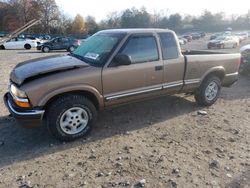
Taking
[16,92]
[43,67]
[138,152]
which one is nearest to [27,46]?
[43,67]

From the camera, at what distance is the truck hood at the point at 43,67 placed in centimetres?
421

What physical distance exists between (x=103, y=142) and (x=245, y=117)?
3.24m

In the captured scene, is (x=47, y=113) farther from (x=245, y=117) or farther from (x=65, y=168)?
(x=245, y=117)

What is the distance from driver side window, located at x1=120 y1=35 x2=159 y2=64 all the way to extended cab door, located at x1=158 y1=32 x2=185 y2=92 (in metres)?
0.22

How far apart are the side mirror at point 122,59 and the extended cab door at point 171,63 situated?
100cm

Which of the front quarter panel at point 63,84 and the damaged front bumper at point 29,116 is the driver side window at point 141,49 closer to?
the front quarter panel at point 63,84

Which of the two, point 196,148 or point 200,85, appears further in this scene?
point 200,85

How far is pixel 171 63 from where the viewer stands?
538cm

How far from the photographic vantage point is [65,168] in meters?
3.79

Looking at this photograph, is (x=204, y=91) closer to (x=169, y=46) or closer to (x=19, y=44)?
(x=169, y=46)

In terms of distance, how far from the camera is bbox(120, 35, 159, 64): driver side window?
4.89 meters

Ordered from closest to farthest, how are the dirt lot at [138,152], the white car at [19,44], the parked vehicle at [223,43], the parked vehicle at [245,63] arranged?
the dirt lot at [138,152]
the parked vehicle at [245,63]
the white car at [19,44]
the parked vehicle at [223,43]

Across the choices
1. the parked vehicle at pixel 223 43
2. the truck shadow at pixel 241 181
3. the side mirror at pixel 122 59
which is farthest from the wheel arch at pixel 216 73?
the parked vehicle at pixel 223 43

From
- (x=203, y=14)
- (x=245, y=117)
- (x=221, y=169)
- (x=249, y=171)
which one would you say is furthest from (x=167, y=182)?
(x=203, y=14)
